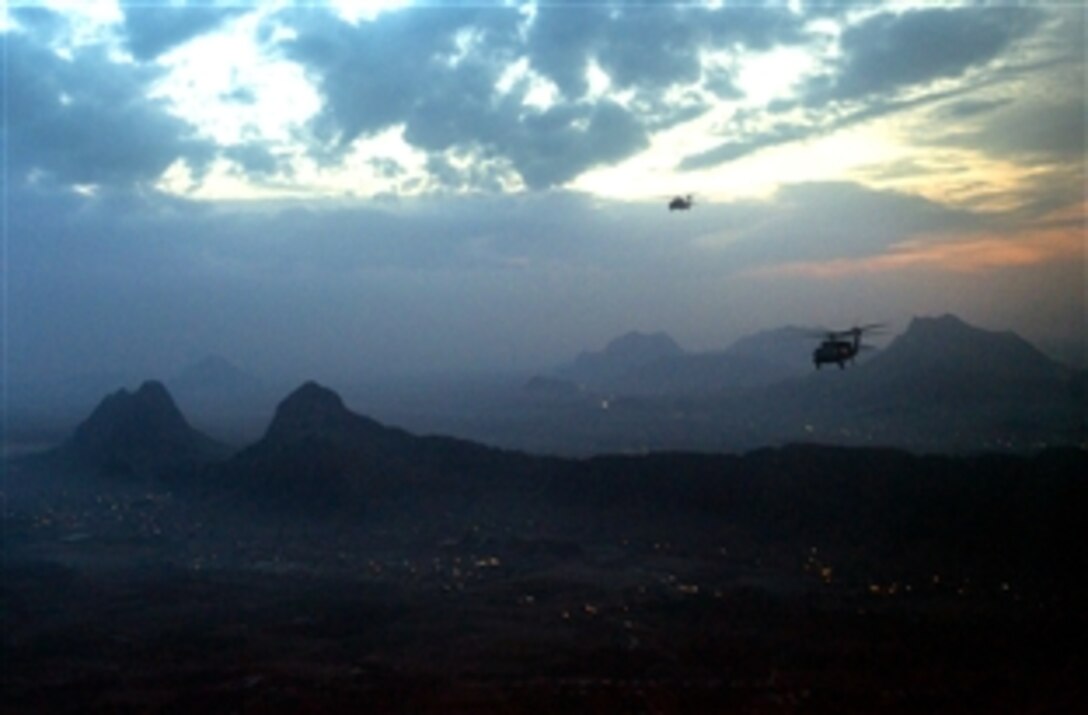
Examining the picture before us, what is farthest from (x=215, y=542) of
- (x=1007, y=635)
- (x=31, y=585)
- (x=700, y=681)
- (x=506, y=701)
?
(x=1007, y=635)

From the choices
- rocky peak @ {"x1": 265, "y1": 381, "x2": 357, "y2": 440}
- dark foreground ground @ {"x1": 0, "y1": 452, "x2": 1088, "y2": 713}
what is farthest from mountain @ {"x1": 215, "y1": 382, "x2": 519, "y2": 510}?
dark foreground ground @ {"x1": 0, "y1": 452, "x2": 1088, "y2": 713}

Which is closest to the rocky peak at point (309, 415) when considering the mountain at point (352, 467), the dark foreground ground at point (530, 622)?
the mountain at point (352, 467)

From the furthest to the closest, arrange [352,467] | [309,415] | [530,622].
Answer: [309,415] < [352,467] < [530,622]

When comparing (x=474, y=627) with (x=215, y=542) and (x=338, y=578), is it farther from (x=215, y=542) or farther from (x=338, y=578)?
(x=215, y=542)

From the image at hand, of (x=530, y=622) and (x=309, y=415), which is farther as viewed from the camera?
(x=309, y=415)

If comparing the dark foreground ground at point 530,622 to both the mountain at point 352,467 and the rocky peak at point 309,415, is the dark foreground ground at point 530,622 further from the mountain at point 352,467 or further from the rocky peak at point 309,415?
the rocky peak at point 309,415

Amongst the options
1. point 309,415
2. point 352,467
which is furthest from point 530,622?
point 309,415

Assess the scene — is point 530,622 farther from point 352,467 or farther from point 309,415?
point 309,415

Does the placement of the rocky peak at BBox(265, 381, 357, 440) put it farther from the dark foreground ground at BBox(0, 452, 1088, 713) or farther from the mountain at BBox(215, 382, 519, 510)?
the dark foreground ground at BBox(0, 452, 1088, 713)
